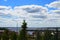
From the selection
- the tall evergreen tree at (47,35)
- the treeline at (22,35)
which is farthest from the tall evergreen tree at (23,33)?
the tall evergreen tree at (47,35)

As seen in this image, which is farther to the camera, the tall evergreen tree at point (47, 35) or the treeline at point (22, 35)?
the tall evergreen tree at point (47, 35)

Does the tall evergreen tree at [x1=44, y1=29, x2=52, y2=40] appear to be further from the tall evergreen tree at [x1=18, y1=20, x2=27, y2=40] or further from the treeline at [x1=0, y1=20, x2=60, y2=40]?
the tall evergreen tree at [x1=18, y1=20, x2=27, y2=40]

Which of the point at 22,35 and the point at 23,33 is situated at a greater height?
the point at 23,33

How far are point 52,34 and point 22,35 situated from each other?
386 centimetres

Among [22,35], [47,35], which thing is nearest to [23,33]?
[22,35]

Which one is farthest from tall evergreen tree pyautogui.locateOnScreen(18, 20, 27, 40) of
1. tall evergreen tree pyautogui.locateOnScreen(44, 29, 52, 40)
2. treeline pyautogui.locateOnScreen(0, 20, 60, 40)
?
tall evergreen tree pyautogui.locateOnScreen(44, 29, 52, 40)

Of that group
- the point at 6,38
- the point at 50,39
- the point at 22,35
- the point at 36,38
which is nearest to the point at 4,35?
the point at 6,38

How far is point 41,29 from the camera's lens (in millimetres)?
16172

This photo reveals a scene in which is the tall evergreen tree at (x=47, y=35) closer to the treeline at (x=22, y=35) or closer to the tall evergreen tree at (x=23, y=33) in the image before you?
the treeline at (x=22, y=35)

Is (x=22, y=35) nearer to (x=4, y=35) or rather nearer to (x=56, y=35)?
(x=4, y=35)

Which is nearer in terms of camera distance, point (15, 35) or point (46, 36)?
point (15, 35)

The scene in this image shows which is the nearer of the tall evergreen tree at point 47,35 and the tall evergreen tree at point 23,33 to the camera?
the tall evergreen tree at point 23,33

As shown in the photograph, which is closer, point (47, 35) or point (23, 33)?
point (23, 33)

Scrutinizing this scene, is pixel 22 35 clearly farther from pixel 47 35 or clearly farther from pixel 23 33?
pixel 47 35
